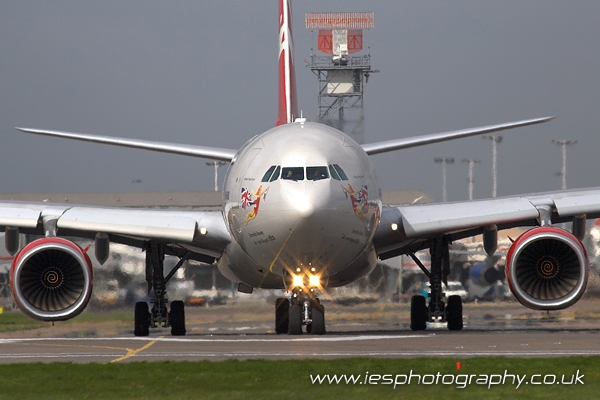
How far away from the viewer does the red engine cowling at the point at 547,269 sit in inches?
760

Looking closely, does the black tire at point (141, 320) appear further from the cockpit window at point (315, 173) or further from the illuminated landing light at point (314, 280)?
the cockpit window at point (315, 173)

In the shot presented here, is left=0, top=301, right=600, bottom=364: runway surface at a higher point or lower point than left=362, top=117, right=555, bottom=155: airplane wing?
lower

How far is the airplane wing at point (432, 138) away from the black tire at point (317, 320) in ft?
11.2

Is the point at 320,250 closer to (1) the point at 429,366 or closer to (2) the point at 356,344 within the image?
(2) the point at 356,344

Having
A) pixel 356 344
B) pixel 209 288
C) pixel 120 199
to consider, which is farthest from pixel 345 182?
pixel 120 199

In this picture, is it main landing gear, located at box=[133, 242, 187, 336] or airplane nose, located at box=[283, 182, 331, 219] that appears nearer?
airplane nose, located at box=[283, 182, 331, 219]


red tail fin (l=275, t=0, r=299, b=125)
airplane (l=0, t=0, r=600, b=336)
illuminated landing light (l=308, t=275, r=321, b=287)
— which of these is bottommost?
illuminated landing light (l=308, t=275, r=321, b=287)

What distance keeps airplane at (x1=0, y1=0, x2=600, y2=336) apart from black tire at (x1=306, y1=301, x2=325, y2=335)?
0.06 ft

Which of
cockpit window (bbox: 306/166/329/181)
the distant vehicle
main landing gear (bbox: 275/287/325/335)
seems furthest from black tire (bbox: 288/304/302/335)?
the distant vehicle

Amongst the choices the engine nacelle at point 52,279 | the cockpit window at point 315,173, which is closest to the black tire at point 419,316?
the cockpit window at point 315,173

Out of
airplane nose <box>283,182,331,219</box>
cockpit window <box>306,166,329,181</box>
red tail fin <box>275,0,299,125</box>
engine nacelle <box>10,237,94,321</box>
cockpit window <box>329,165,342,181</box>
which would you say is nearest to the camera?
airplane nose <box>283,182,331,219</box>

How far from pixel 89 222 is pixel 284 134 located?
4.55 m

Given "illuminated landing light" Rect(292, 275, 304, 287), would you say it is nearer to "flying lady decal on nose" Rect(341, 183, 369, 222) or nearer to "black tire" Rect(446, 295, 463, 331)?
"flying lady decal on nose" Rect(341, 183, 369, 222)

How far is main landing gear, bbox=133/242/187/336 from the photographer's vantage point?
22766 millimetres
